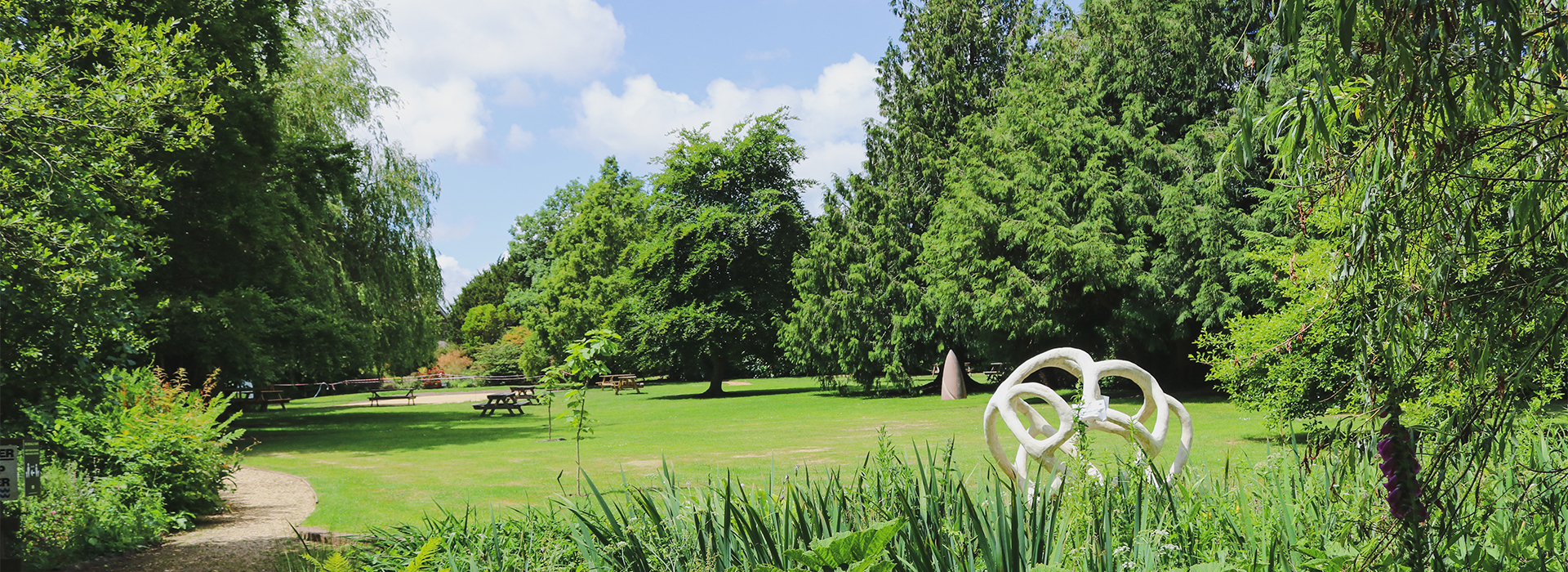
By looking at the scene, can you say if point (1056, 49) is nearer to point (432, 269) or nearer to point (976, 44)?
point (976, 44)

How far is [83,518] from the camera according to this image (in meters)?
7.46

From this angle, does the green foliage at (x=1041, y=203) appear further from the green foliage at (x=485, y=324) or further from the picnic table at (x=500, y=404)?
the green foliage at (x=485, y=324)

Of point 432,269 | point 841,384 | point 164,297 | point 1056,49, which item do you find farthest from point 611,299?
point 164,297

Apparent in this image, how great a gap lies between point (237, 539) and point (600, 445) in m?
8.39

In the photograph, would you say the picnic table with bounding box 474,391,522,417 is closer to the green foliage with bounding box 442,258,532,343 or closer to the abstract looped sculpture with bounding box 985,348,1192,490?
the abstract looped sculpture with bounding box 985,348,1192,490

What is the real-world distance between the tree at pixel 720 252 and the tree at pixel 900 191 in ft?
11.8

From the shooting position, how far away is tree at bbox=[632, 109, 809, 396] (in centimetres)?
3397

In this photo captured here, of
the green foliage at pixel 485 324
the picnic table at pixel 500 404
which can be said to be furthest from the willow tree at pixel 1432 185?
the green foliage at pixel 485 324

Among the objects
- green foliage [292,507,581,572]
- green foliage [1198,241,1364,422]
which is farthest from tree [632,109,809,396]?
green foliage [292,507,581,572]

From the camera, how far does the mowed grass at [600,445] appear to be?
10211 mm

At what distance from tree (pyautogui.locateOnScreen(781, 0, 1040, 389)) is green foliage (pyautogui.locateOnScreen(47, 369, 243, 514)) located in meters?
19.9

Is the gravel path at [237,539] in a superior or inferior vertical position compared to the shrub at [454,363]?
inferior

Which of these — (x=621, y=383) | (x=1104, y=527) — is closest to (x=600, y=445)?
(x=1104, y=527)

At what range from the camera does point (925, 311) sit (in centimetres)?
2731
